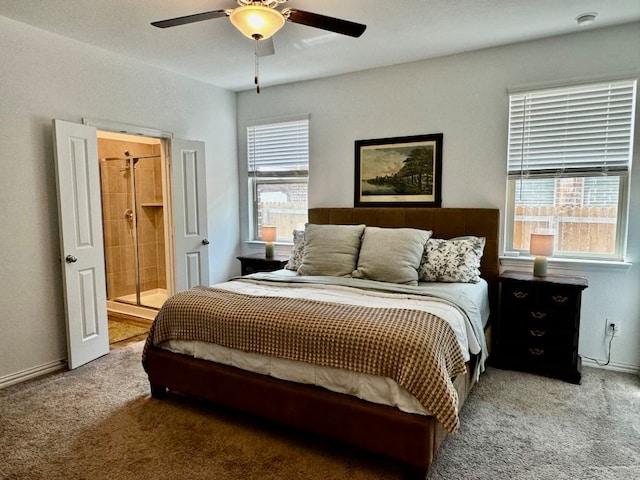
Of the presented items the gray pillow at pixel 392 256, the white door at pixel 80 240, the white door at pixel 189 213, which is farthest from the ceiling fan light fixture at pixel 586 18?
the white door at pixel 80 240

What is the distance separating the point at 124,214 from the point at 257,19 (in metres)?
4.08

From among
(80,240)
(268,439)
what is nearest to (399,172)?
(268,439)

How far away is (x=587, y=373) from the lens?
3.16m

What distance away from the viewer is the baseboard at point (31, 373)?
3.01 meters

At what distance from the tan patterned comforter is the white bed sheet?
0.06 meters

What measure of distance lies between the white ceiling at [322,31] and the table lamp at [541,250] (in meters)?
1.60

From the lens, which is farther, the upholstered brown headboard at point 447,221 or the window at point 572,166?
the upholstered brown headboard at point 447,221

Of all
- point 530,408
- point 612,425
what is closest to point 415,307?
point 530,408

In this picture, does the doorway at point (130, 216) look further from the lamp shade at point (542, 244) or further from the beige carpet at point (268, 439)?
the lamp shade at point (542, 244)

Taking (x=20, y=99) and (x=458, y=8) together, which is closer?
(x=458, y=8)

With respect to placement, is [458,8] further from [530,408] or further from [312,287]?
[530,408]

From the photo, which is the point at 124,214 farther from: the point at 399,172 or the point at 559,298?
the point at 559,298

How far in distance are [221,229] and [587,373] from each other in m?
3.87

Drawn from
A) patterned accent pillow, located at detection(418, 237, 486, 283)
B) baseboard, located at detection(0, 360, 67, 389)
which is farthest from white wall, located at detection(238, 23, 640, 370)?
baseboard, located at detection(0, 360, 67, 389)
